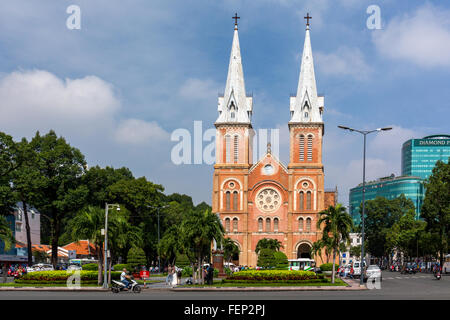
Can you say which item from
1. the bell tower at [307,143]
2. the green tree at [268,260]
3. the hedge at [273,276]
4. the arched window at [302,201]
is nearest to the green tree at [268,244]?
the arched window at [302,201]

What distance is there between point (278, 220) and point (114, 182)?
25855mm

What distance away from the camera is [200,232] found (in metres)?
41.2

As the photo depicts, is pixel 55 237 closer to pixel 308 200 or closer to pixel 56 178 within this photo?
pixel 56 178

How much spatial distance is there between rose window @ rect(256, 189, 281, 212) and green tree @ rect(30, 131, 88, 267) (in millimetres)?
30206

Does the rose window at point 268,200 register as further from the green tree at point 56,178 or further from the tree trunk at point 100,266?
the tree trunk at point 100,266

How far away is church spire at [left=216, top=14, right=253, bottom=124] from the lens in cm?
9119

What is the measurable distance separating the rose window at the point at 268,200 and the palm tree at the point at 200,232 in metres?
48.7

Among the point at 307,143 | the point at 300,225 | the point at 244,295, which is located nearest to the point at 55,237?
the point at 300,225

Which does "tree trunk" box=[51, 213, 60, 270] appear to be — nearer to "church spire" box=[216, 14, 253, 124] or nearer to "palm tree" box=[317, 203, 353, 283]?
"church spire" box=[216, 14, 253, 124]

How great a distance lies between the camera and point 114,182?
8181 centimetres

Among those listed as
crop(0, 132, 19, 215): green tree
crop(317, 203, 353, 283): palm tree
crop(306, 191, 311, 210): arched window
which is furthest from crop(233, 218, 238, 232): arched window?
crop(317, 203, 353, 283): palm tree

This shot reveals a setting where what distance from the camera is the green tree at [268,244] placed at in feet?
272
